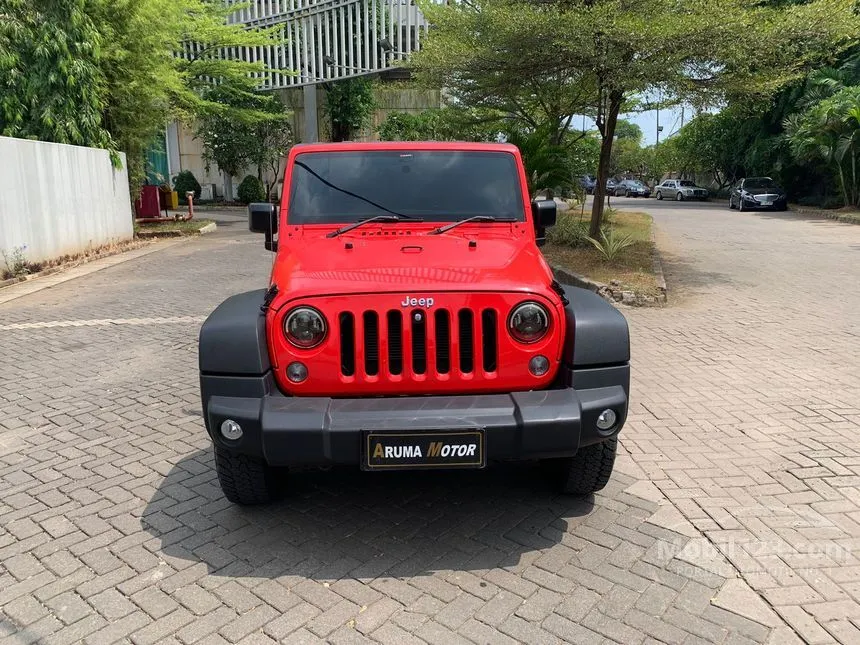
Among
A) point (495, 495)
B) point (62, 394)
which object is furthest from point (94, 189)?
point (495, 495)

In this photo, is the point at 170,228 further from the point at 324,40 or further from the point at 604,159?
the point at 324,40

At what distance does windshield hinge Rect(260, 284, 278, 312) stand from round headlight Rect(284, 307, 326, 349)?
0.19 metres

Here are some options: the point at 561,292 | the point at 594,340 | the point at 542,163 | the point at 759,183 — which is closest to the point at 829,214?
the point at 759,183

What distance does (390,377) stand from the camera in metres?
3.42

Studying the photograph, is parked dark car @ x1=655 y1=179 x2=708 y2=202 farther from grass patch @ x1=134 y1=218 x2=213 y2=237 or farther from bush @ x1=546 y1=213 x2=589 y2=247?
grass patch @ x1=134 y1=218 x2=213 y2=237

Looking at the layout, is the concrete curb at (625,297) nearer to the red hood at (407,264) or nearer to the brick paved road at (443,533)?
the brick paved road at (443,533)

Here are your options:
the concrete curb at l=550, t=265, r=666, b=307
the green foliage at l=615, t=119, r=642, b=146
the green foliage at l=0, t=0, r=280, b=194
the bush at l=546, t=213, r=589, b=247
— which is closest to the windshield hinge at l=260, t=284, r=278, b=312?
the concrete curb at l=550, t=265, r=666, b=307

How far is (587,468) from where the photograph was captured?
377cm

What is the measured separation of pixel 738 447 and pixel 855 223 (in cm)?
2116

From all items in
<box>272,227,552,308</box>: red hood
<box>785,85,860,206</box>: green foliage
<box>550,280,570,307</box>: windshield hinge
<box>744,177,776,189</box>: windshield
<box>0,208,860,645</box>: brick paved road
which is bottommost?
<box>0,208,860,645</box>: brick paved road

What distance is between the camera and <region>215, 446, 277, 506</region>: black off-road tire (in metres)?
3.60

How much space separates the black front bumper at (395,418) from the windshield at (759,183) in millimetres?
30062

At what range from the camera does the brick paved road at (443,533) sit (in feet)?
9.68

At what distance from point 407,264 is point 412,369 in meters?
0.61
